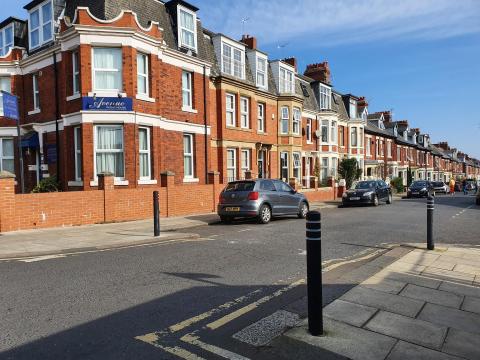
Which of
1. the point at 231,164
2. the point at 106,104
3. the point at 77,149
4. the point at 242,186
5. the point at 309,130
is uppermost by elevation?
the point at 309,130

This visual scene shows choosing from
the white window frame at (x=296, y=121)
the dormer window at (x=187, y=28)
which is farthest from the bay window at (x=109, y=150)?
the white window frame at (x=296, y=121)

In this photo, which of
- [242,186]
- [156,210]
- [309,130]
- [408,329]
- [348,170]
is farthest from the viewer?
[348,170]

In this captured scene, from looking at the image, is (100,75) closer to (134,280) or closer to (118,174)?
(118,174)

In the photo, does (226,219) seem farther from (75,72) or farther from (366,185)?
(366,185)

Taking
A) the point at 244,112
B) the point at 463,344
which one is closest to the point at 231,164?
the point at 244,112

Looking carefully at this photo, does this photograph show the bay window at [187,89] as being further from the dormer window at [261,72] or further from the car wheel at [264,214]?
the car wheel at [264,214]

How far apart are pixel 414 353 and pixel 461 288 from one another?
8.82 ft

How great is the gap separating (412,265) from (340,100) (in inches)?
1413

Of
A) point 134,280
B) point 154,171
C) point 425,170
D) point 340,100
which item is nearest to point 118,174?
point 154,171

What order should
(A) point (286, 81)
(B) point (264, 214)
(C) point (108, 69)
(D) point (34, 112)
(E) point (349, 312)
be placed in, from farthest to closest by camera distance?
(A) point (286, 81) → (D) point (34, 112) → (C) point (108, 69) → (B) point (264, 214) → (E) point (349, 312)

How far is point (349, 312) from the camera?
4492 mm

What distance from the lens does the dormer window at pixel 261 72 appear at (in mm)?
26469

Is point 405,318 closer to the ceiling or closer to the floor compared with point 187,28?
closer to the floor

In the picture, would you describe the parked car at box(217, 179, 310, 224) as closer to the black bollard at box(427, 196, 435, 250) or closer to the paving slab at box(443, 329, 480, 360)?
the black bollard at box(427, 196, 435, 250)
